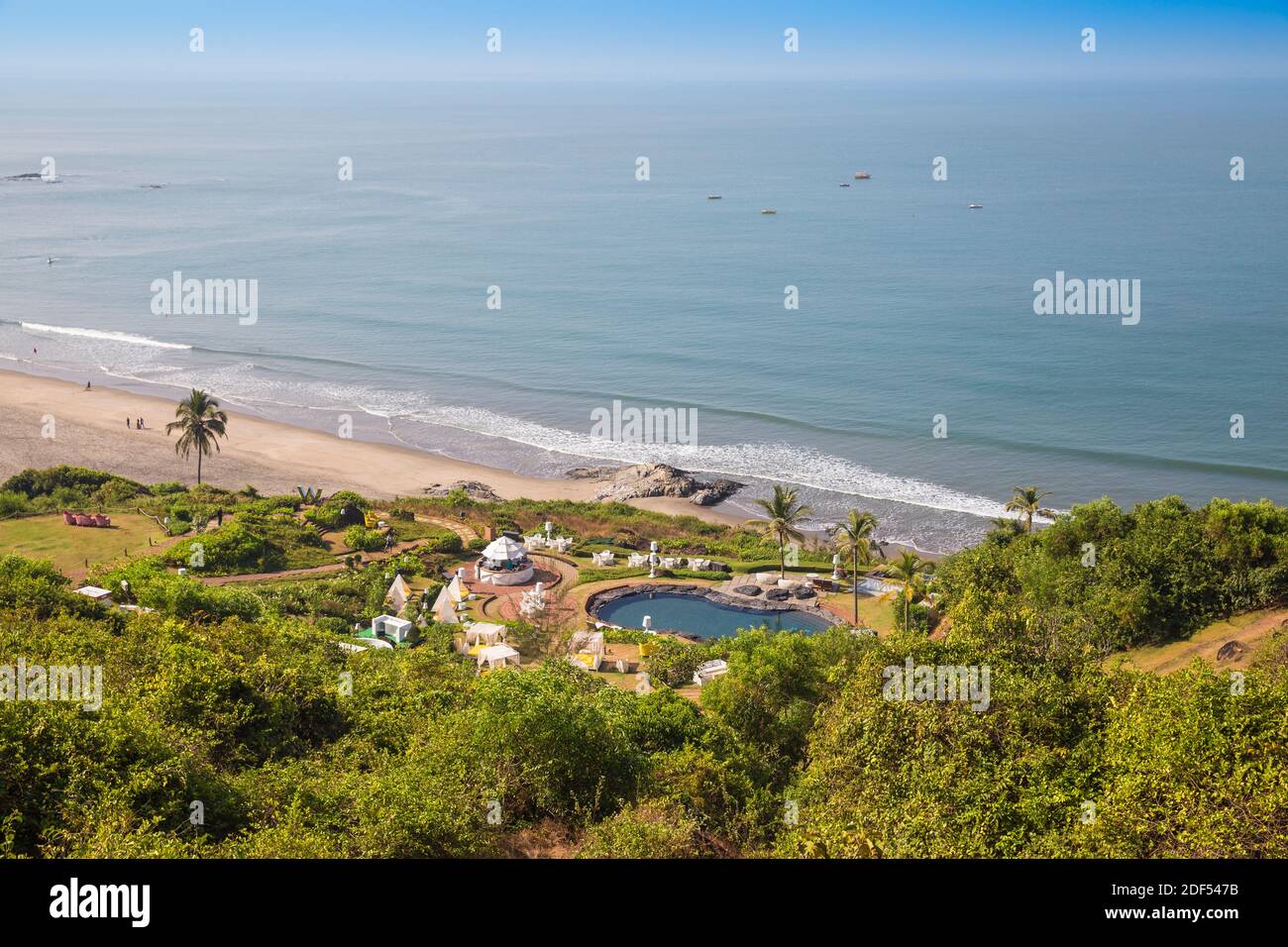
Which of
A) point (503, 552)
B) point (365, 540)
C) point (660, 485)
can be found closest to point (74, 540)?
point (365, 540)

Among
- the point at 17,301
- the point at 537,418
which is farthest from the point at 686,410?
the point at 17,301

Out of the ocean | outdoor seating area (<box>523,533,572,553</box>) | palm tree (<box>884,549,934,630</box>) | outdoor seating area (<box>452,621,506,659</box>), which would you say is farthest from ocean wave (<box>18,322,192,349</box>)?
palm tree (<box>884,549,934,630</box>)

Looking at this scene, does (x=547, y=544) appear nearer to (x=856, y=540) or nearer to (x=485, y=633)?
(x=485, y=633)

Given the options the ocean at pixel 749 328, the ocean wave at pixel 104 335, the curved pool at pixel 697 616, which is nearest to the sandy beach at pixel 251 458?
the ocean at pixel 749 328

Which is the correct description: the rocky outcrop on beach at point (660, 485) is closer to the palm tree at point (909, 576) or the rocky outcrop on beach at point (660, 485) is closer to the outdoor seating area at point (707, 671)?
the palm tree at point (909, 576)

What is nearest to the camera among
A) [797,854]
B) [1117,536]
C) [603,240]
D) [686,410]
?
[797,854]
